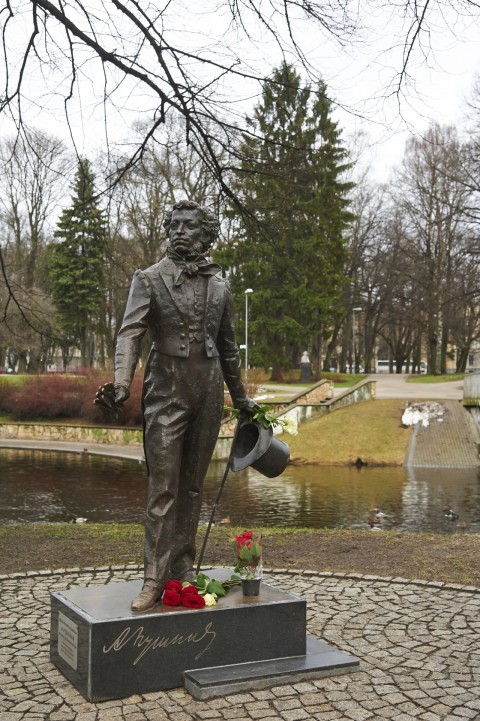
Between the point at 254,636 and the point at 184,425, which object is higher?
the point at 184,425

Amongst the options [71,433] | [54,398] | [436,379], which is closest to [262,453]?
[71,433]

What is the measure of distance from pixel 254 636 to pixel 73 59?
533 cm

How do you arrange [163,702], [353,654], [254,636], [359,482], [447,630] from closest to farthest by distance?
[163,702] < [254,636] < [353,654] < [447,630] < [359,482]

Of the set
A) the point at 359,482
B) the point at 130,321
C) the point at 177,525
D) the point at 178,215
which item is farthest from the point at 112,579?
the point at 359,482

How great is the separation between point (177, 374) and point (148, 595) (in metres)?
1.46

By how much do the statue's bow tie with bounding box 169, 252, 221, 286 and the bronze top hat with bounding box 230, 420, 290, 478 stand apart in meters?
1.14

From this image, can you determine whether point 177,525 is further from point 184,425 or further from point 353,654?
point 353,654

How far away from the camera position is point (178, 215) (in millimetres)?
5605

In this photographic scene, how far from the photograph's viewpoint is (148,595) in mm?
5180

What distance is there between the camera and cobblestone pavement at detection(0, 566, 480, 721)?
4621mm

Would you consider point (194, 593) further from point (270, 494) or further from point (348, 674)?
point (270, 494)

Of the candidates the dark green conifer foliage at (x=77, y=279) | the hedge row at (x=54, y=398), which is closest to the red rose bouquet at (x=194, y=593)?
the hedge row at (x=54, y=398)

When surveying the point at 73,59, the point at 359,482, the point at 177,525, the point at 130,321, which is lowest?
the point at 359,482
